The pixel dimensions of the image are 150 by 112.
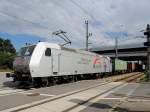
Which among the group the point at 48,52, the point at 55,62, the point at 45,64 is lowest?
the point at 45,64

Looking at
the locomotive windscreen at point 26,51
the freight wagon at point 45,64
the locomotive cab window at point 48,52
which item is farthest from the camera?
the locomotive cab window at point 48,52

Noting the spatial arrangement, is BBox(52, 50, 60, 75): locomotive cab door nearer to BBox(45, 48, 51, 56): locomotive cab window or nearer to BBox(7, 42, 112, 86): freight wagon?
BBox(7, 42, 112, 86): freight wagon

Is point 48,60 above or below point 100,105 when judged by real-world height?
above

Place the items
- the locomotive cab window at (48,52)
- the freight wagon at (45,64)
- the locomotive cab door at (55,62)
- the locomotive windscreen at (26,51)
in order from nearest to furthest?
the freight wagon at (45,64) → the locomotive windscreen at (26,51) → the locomotive cab window at (48,52) → the locomotive cab door at (55,62)

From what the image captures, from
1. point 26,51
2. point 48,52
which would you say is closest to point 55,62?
point 48,52

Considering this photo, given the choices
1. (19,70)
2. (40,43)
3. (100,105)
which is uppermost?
(40,43)

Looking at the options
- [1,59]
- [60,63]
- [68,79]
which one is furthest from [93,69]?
[1,59]

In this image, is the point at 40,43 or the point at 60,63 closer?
the point at 40,43

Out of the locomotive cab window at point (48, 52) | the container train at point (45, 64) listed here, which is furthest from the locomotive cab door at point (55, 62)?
the locomotive cab window at point (48, 52)

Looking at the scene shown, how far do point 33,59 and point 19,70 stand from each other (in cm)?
147

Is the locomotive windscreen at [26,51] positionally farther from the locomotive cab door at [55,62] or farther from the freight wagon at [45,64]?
the locomotive cab door at [55,62]

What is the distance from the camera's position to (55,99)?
50.0 feet

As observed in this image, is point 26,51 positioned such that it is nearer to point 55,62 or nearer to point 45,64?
point 45,64

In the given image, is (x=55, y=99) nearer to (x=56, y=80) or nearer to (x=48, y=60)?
(x=48, y=60)
